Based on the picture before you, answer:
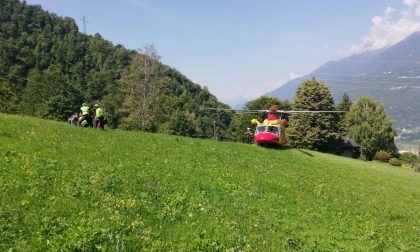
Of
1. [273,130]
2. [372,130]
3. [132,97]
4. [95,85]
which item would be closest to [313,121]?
[372,130]

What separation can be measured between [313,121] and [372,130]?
29.1 meters

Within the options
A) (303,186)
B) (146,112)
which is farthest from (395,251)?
(146,112)

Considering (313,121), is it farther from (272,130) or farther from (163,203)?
(163,203)

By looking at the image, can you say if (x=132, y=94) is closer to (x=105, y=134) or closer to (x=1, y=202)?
(x=105, y=134)

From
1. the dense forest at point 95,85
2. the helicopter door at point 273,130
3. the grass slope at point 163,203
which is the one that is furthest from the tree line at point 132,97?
the grass slope at point 163,203

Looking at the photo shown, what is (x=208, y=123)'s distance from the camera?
170m

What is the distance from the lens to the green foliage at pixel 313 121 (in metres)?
91.4

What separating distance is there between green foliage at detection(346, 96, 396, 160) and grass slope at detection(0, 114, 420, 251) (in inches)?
3452

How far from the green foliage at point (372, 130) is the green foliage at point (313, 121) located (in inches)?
739

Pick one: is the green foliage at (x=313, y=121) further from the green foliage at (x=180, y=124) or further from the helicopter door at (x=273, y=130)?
the helicopter door at (x=273, y=130)

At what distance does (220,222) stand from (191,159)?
1339cm

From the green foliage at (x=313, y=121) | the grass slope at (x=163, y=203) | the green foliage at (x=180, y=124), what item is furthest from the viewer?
the green foliage at (x=180, y=124)

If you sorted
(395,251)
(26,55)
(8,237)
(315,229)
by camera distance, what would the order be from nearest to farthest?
1. (8,237)
2. (395,251)
3. (315,229)
4. (26,55)

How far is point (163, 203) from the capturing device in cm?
1456
